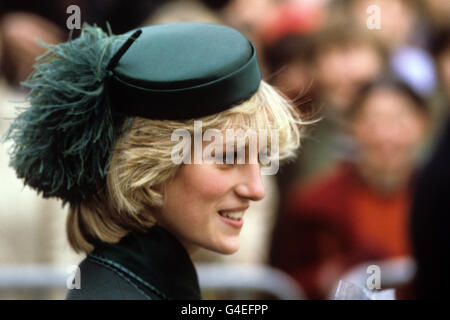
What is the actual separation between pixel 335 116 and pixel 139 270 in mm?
2406

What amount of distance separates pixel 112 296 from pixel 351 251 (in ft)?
6.98

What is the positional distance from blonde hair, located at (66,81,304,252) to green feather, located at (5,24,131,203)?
0.13 feet

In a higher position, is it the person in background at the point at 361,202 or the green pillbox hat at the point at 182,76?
the person in background at the point at 361,202

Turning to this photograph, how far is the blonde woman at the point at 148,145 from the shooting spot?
6.49 feet

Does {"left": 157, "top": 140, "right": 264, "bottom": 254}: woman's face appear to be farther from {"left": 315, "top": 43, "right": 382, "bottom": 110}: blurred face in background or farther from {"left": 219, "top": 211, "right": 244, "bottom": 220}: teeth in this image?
{"left": 315, "top": 43, "right": 382, "bottom": 110}: blurred face in background

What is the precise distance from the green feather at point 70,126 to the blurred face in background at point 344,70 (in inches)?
96.9

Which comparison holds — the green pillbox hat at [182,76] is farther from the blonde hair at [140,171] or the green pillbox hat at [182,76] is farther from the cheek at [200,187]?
the cheek at [200,187]

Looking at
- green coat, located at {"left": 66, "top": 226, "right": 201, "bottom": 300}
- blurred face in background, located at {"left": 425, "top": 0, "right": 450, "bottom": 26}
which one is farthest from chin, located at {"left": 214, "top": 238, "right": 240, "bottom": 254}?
blurred face in background, located at {"left": 425, "top": 0, "right": 450, "bottom": 26}

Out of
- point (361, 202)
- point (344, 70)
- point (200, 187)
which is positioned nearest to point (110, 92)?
point (200, 187)

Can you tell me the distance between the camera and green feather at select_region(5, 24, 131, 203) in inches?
79.0

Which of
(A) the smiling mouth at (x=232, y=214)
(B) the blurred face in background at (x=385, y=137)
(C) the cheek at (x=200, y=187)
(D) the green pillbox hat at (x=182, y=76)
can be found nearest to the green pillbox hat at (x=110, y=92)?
(D) the green pillbox hat at (x=182, y=76)

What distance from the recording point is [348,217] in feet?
12.7
